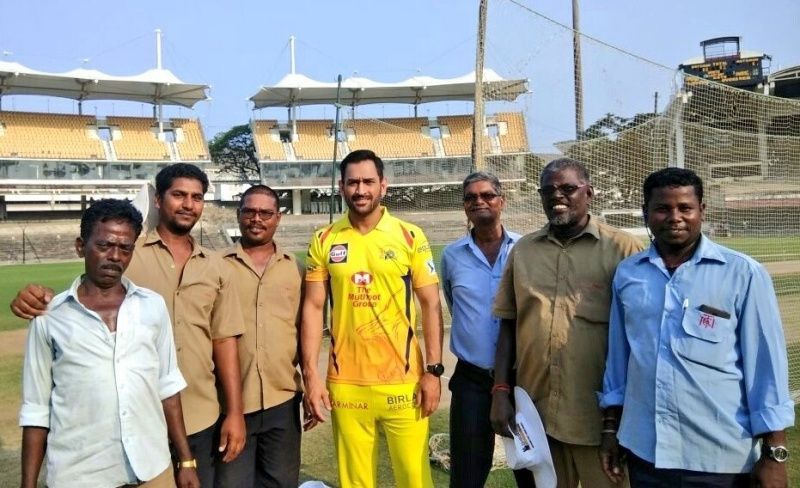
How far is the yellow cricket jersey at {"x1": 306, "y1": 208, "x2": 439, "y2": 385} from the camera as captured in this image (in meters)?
3.07

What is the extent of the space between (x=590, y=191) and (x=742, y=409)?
3.52ft

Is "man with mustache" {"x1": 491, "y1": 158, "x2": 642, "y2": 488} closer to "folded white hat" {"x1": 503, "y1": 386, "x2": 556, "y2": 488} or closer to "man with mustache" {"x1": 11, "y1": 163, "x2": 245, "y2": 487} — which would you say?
"folded white hat" {"x1": 503, "y1": 386, "x2": 556, "y2": 488}

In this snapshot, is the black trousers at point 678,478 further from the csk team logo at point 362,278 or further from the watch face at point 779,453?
the csk team logo at point 362,278

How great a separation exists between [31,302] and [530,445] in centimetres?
205

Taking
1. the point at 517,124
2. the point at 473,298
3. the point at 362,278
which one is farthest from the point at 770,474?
the point at 517,124

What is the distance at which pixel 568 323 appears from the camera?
2.66 metres

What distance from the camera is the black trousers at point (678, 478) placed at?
2207mm

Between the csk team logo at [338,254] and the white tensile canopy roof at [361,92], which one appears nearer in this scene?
the csk team logo at [338,254]

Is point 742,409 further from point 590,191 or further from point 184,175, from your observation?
point 184,175

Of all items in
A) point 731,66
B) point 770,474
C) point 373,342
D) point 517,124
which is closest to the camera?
point 770,474

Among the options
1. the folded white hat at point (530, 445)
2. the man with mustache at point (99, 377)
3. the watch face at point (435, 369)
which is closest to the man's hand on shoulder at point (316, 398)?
the watch face at point (435, 369)

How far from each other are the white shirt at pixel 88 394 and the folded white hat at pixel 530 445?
1.50 meters

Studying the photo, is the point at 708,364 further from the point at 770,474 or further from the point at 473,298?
the point at 473,298

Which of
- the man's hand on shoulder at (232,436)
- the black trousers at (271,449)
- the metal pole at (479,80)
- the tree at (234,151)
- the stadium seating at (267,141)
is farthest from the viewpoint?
the tree at (234,151)
